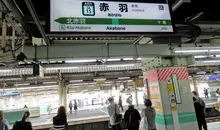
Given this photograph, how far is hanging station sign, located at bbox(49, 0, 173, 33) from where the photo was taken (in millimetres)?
1815

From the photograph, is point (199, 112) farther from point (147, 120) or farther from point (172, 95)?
point (147, 120)

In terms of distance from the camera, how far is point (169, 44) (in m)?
4.93

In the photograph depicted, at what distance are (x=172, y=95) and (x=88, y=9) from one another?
4438mm

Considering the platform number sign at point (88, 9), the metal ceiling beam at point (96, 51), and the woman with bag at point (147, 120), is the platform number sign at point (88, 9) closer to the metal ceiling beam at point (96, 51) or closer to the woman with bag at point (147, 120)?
the metal ceiling beam at point (96, 51)

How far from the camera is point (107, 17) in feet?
6.33

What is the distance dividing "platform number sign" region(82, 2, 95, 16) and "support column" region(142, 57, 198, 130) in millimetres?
4034

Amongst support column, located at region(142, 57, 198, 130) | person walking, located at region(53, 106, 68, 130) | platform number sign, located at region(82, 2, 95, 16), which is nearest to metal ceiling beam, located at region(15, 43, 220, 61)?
support column, located at region(142, 57, 198, 130)

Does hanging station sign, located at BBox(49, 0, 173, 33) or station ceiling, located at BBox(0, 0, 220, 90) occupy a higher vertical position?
station ceiling, located at BBox(0, 0, 220, 90)

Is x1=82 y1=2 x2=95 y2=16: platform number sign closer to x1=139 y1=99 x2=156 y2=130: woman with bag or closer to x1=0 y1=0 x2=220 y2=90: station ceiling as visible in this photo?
x1=0 y1=0 x2=220 y2=90: station ceiling

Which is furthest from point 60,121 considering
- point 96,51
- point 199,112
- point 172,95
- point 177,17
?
point 199,112

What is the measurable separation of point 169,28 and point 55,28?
1.41m

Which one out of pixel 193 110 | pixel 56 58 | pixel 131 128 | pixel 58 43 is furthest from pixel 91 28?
pixel 193 110

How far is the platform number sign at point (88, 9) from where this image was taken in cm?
189

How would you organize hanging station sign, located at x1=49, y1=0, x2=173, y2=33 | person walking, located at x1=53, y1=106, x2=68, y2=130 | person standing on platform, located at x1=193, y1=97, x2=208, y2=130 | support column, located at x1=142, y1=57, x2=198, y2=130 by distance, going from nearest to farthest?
1. hanging station sign, located at x1=49, y1=0, x2=173, y2=33
2. person walking, located at x1=53, y1=106, x2=68, y2=130
3. support column, located at x1=142, y1=57, x2=198, y2=130
4. person standing on platform, located at x1=193, y1=97, x2=208, y2=130
